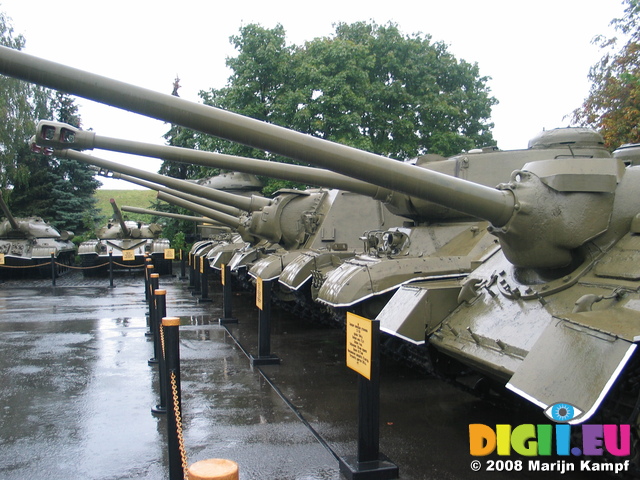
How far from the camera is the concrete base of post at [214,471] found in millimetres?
2465

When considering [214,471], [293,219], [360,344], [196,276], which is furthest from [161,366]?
[196,276]

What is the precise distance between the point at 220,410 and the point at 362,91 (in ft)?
62.4

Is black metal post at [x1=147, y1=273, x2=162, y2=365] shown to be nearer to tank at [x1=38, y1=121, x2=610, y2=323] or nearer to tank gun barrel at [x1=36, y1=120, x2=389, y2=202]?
tank gun barrel at [x1=36, y1=120, x2=389, y2=202]

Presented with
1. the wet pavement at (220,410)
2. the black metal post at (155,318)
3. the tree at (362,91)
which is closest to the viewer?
the wet pavement at (220,410)

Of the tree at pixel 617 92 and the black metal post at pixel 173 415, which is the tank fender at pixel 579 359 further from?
the tree at pixel 617 92

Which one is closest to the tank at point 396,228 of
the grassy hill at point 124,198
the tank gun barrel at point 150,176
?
the tank gun barrel at point 150,176

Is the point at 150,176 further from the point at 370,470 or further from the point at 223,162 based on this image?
the point at 370,470

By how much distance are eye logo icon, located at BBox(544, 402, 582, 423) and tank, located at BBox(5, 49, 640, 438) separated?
0.05ft

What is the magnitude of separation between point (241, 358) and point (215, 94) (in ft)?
56.4

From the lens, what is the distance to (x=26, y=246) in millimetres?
21469

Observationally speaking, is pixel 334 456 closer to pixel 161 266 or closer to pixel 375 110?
pixel 161 266

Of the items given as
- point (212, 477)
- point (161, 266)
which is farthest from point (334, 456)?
point (161, 266)

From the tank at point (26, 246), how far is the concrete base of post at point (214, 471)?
1905 cm

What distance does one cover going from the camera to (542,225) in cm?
438
